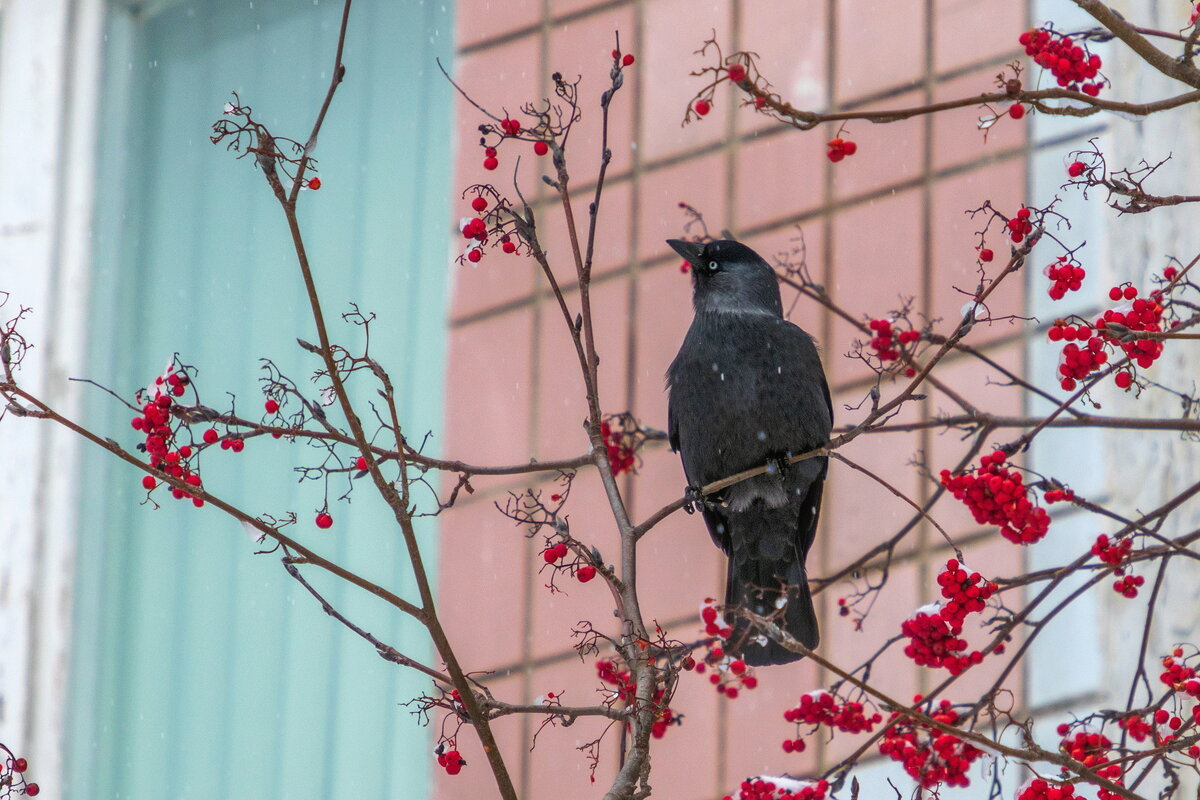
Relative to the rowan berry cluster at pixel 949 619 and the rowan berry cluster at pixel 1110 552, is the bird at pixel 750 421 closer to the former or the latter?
the rowan berry cluster at pixel 949 619

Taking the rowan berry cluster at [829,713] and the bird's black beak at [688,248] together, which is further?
the bird's black beak at [688,248]

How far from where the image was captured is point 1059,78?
5.35ft

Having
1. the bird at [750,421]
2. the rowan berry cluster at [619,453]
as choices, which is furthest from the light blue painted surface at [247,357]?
the rowan berry cluster at [619,453]

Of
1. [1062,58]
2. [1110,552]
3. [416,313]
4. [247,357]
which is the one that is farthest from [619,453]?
[247,357]

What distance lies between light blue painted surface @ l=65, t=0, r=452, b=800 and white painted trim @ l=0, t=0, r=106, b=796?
65 millimetres

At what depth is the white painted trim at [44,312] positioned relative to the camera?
3316mm

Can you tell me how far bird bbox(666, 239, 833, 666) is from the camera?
257 cm

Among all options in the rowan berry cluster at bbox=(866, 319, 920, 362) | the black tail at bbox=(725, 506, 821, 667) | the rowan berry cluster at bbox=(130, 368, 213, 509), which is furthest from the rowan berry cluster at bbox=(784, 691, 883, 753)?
the rowan berry cluster at bbox=(130, 368, 213, 509)

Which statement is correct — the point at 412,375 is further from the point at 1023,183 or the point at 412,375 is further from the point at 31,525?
the point at 1023,183

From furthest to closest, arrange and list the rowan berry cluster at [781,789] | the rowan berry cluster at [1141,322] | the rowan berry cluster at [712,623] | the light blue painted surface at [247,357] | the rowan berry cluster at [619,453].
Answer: the light blue painted surface at [247,357]
the rowan berry cluster at [619,453]
the rowan berry cluster at [712,623]
the rowan berry cluster at [781,789]
the rowan berry cluster at [1141,322]

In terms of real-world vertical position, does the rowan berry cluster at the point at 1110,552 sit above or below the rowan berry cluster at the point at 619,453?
below

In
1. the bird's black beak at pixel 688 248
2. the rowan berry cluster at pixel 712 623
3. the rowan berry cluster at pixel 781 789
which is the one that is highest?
the bird's black beak at pixel 688 248

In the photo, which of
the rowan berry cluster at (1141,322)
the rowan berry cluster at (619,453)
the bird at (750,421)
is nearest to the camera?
the rowan berry cluster at (1141,322)

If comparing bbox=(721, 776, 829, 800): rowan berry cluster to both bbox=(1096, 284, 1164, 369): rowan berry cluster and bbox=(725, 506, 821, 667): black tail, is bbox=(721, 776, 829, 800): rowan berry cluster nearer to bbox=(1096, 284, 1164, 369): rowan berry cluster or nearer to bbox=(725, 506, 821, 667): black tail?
bbox=(1096, 284, 1164, 369): rowan berry cluster
